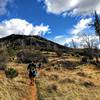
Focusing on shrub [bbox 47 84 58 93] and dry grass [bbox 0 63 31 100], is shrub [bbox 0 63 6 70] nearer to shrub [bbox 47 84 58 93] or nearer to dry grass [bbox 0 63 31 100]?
dry grass [bbox 0 63 31 100]

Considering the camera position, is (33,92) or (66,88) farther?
(66,88)

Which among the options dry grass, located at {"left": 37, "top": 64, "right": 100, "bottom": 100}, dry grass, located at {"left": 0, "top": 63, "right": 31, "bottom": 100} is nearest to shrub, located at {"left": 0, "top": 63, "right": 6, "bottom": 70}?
dry grass, located at {"left": 0, "top": 63, "right": 31, "bottom": 100}

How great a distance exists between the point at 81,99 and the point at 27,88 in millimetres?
5276

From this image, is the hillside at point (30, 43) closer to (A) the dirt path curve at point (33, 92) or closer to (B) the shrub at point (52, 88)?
(B) the shrub at point (52, 88)

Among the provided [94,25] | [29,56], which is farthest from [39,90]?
[94,25]

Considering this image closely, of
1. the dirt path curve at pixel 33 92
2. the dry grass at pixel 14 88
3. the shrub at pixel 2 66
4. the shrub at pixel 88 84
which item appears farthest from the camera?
the shrub at pixel 2 66

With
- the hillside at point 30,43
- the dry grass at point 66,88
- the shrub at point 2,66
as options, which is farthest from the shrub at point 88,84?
the hillside at point 30,43

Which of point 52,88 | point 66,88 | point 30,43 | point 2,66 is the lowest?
point 66,88

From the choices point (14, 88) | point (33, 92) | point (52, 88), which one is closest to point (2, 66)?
point (14, 88)

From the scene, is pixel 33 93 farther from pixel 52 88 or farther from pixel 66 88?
pixel 66 88

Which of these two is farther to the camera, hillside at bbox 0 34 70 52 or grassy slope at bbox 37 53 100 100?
hillside at bbox 0 34 70 52

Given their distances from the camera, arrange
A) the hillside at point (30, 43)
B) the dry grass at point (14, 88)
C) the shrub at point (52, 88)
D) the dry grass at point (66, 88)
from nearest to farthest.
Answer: the dry grass at point (14, 88) < the dry grass at point (66, 88) < the shrub at point (52, 88) < the hillside at point (30, 43)

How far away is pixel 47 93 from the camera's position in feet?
85.6

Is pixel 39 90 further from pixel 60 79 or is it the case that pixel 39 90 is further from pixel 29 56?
Result: pixel 29 56
